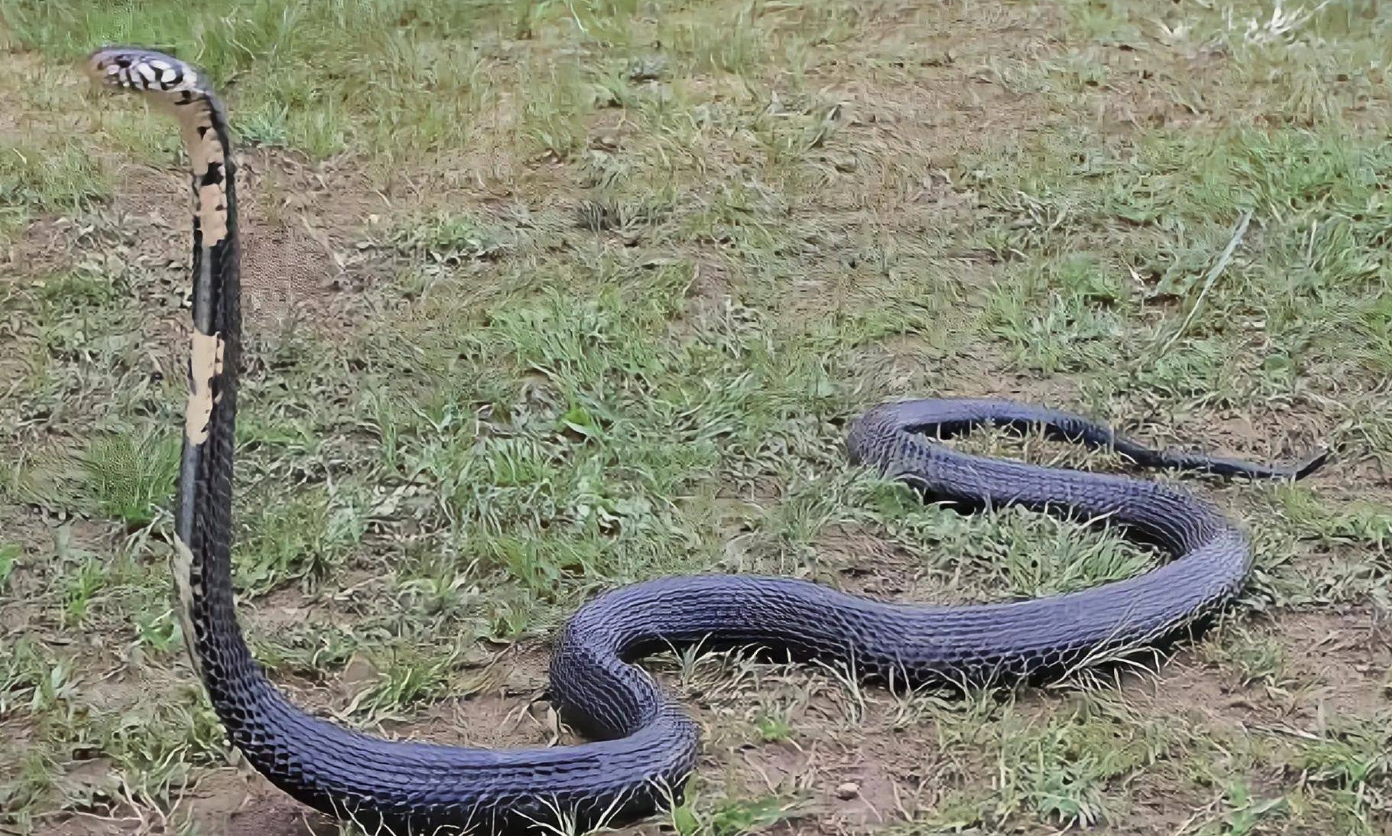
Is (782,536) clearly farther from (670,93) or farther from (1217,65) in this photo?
(1217,65)

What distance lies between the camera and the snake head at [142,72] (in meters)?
1.84

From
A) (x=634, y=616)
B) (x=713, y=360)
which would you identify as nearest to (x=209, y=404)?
(x=634, y=616)

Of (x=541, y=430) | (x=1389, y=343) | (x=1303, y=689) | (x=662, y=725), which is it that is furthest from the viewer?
(x=1389, y=343)

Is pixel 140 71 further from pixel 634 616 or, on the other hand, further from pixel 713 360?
pixel 713 360

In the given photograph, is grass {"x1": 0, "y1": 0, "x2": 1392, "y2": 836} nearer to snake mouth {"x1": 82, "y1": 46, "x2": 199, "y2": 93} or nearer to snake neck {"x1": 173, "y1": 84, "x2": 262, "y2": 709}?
snake neck {"x1": 173, "y1": 84, "x2": 262, "y2": 709}

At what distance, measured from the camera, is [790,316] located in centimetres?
445

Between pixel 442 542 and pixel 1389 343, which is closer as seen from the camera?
pixel 442 542

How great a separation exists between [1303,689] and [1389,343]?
68.8 inches

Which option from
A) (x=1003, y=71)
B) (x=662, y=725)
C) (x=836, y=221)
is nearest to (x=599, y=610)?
(x=662, y=725)

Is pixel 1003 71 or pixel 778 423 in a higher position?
pixel 1003 71

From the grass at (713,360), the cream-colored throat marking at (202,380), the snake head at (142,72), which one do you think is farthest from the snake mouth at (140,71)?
the grass at (713,360)

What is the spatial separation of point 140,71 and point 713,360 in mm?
2427

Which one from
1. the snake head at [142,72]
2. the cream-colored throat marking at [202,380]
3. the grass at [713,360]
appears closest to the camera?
the snake head at [142,72]

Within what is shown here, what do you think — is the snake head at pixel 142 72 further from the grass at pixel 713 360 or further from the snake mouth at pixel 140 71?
the grass at pixel 713 360
